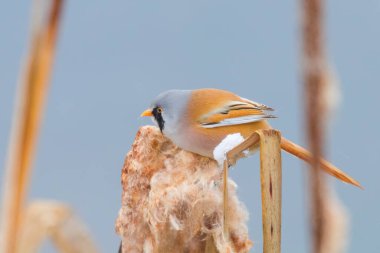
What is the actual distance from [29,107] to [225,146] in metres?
1.32

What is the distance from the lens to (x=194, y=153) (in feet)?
5.49

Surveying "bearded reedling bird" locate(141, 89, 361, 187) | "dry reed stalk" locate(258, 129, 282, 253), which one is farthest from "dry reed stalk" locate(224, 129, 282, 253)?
"bearded reedling bird" locate(141, 89, 361, 187)

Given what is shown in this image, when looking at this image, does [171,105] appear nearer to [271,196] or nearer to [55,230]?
[271,196]

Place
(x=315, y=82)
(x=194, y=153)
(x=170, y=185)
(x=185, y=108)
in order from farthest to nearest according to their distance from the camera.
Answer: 1. (x=185, y=108)
2. (x=194, y=153)
3. (x=170, y=185)
4. (x=315, y=82)

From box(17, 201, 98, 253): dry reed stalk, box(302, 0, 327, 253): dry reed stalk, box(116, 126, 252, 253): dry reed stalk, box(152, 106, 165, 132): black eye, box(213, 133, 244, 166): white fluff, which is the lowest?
box(116, 126, 252, 253): dry reed stalk

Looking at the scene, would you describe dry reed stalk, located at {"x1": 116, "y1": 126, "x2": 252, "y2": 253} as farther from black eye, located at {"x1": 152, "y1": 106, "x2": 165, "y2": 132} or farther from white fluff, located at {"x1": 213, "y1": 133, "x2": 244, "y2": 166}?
black eye, located at {"x1": 152, "y1": 106, "x2": 165, "y2": 132}

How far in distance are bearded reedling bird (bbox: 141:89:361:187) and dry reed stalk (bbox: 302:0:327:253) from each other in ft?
5.08

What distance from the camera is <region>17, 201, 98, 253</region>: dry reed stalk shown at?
666mm

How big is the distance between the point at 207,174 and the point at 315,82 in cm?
117

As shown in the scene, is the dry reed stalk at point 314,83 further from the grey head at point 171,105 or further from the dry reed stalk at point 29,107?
the grey head at point 171,105

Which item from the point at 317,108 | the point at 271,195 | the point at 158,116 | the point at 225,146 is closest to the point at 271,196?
the point at 271,195

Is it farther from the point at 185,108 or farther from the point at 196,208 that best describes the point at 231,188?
the point at 185,108

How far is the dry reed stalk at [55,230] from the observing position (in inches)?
26.2

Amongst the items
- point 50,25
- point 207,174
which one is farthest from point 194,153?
point 50,25
